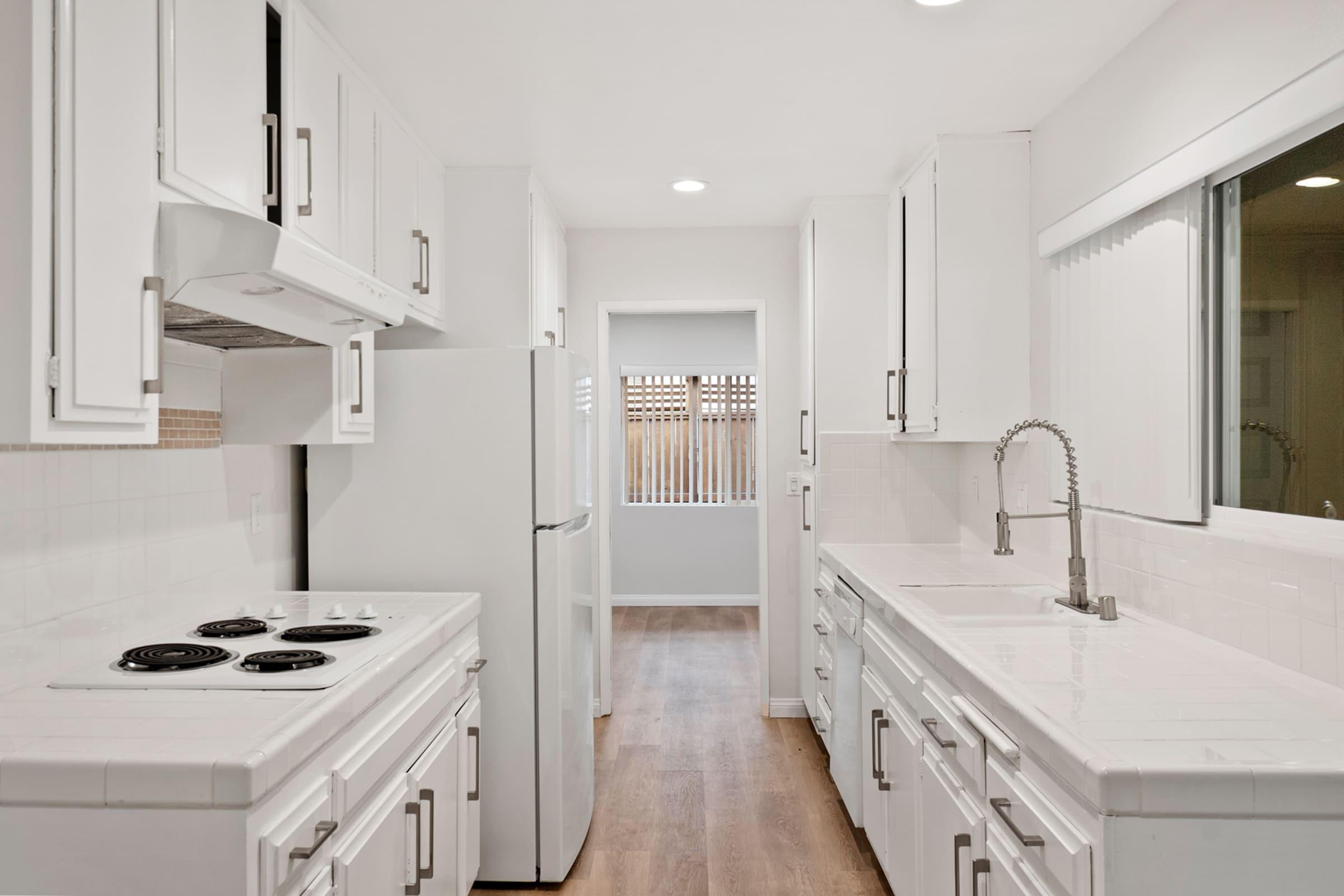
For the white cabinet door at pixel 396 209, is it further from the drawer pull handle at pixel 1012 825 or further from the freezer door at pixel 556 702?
the drawer pull handle at pixel 1012 825

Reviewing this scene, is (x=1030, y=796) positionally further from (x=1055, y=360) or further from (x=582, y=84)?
(x=582, y=84)

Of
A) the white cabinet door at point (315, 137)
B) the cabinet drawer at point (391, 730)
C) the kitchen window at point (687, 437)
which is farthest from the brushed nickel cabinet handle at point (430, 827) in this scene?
the kitchen window at point (687, 437)

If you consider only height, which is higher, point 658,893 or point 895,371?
point 895,371

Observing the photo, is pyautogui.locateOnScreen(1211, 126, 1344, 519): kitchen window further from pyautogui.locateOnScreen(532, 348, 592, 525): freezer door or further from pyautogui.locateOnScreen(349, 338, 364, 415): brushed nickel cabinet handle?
pyautogui.locateOnScreen(349, 338, 364, 415): brushed nickel cabinet handle

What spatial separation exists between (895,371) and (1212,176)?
1533 mm

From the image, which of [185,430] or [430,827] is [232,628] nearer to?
[185,430]

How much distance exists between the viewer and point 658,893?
8.60 ft

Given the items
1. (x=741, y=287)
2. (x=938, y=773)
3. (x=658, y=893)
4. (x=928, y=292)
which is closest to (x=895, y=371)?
(x=928, y=292)

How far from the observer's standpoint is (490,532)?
8.68ft

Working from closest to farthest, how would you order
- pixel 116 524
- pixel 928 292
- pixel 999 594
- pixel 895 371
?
A: pixel 116 524, pixel 999 594, pixel 928 292, pixel 895 371

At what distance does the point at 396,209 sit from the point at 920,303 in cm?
186

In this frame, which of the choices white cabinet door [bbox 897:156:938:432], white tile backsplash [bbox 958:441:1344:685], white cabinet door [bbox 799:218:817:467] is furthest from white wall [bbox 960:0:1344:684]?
white cabinet door [bbox 799:218:817:467]

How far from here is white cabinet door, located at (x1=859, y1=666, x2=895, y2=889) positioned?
2432 millimetres

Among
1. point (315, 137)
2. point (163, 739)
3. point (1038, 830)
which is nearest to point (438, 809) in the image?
point (163, 739)
